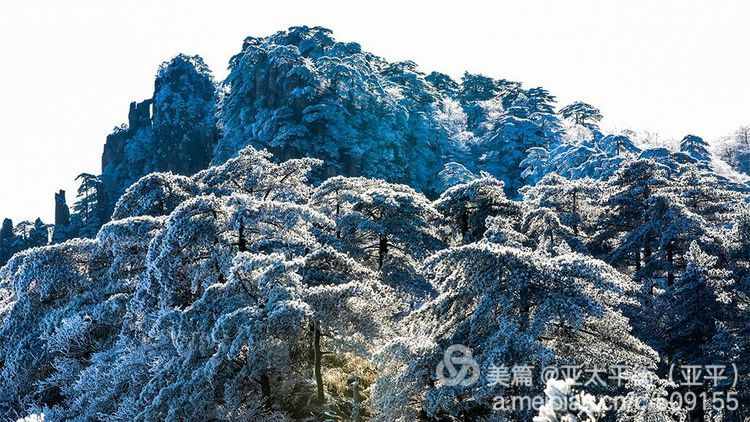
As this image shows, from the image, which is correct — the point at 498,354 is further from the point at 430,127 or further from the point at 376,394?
the point at 430,127

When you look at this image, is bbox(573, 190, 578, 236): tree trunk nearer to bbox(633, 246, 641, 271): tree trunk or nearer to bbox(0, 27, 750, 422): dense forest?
bbox(0, 27, 750, 422): dense forest

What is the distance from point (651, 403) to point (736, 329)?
7.50 m

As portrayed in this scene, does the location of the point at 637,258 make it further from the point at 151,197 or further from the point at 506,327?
the point at 151,197

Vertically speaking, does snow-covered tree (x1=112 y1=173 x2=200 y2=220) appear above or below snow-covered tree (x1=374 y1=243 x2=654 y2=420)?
above

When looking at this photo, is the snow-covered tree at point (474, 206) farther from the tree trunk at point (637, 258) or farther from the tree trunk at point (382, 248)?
the tree trunk at point (637, 258)

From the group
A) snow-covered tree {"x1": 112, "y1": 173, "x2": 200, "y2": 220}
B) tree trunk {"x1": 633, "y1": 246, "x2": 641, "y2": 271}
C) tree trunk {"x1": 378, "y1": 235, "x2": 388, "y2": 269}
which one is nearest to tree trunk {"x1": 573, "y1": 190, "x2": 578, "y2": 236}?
tree trunk {"x1": 633, "y1": 246, "x2": 641, "y2": 271}

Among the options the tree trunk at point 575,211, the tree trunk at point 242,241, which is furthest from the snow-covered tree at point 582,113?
the tree trunk at point 242,241

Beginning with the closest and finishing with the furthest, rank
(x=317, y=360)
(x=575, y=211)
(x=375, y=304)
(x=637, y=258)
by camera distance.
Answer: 1. (x=375, y=304)
2. (x=317, y=360)
3. (x=637, y=258)
4. (x=575, y=211)

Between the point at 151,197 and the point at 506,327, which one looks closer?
the point at 506,327

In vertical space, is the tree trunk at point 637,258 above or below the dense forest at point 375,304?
Result: above

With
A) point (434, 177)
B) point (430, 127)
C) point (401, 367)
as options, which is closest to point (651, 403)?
point (401, 367)

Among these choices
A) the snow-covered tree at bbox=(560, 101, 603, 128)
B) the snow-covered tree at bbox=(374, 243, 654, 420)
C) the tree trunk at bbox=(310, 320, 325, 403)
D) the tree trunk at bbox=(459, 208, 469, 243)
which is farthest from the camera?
the snow-covered tree at bbox=(560, 101, 603, 128)

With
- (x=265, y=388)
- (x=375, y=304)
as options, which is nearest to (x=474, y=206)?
(x=375, y=304)

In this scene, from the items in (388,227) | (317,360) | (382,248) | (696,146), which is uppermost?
(696,146)
